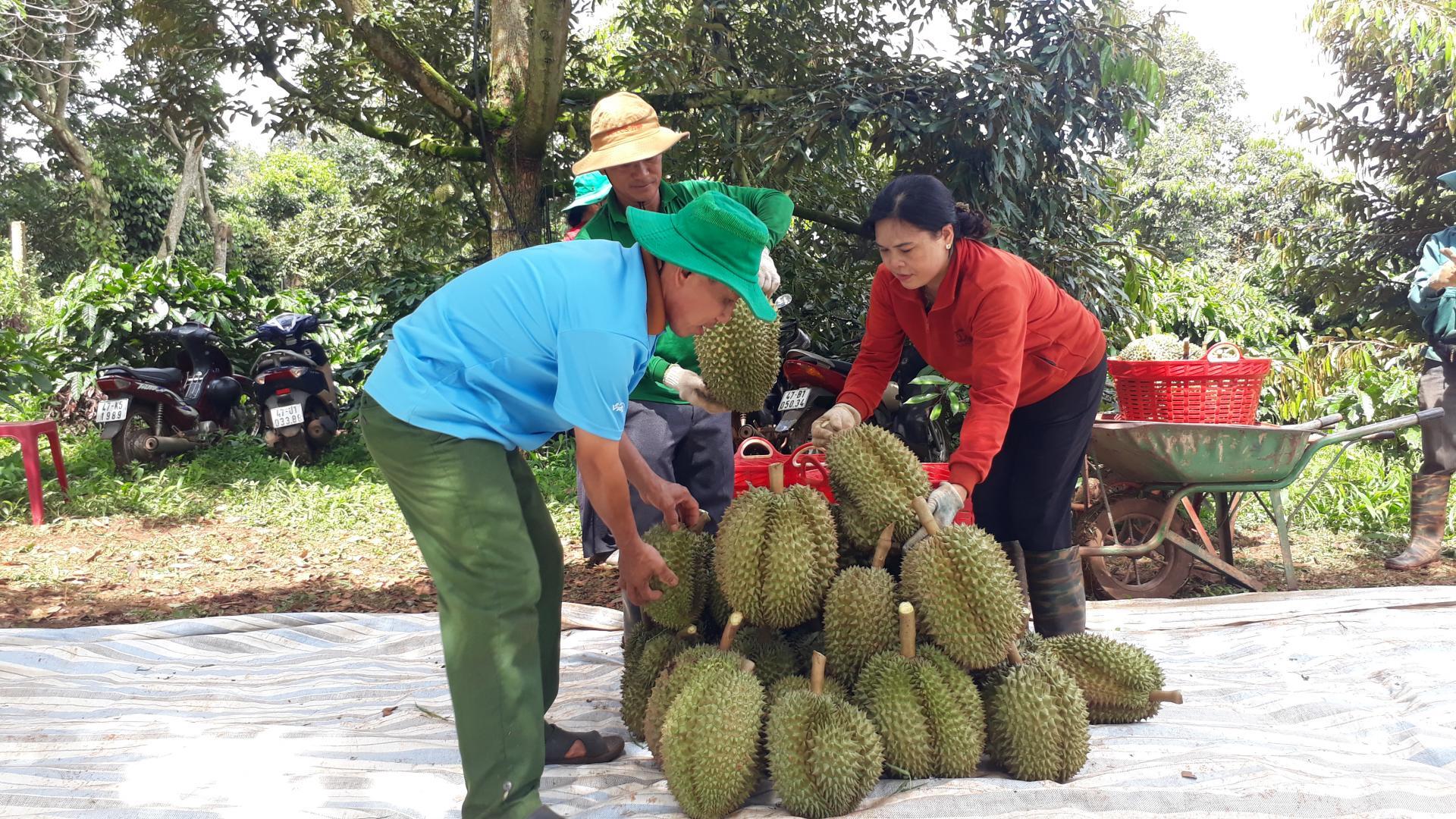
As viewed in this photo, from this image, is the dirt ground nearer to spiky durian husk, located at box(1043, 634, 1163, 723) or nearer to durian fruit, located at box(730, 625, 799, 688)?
durian fruit, located at box(730, 625, 799, 688)

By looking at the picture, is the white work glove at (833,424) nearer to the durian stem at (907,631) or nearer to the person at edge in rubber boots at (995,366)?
the person at edge in rubber boots at (995,366)

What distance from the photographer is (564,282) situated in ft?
6.43

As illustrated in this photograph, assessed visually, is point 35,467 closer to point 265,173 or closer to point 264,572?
point 264,572

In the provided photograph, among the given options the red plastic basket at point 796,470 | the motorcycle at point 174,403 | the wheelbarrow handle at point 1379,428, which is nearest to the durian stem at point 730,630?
the red plastic basket at point 796,470

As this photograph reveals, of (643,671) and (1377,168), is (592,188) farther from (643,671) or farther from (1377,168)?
(1377,168)

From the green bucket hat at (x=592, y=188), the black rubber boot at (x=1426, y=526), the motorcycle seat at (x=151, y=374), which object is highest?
the green bucket hat at (x=592, y=188)

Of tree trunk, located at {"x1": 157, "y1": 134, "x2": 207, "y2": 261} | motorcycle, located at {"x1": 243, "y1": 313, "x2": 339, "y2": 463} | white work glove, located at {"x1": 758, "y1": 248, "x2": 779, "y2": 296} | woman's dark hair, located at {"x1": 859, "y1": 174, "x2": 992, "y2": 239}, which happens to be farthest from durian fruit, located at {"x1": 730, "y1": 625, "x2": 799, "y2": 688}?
tree trunk, located at {"x1": 157, "y1": 134, "x2": 207, "y2": 261}

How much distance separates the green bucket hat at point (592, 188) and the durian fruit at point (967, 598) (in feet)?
5.15

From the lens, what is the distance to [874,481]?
2543 mm

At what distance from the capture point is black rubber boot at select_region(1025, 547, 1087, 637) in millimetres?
3180

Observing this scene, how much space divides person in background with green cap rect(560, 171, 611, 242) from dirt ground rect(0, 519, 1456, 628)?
2132 mm

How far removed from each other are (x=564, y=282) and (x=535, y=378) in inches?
8.7

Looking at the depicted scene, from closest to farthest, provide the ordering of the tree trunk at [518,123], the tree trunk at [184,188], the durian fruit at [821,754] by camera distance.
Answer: the durian fruit at [821,754]
the tree trunk at [518,123]
the tree trunk at [184,188]

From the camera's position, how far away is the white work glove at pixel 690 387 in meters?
2.91
